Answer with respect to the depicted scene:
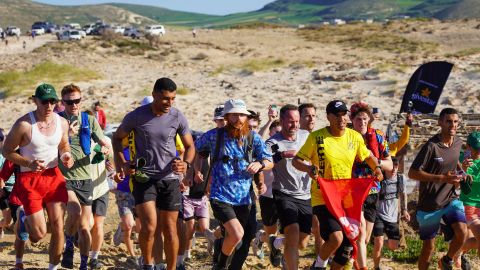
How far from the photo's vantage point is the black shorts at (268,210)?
328 inches

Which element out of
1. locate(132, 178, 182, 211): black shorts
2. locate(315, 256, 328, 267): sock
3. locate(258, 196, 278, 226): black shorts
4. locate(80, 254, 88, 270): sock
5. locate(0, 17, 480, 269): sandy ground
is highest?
locate(132, 178, 182, 211): black shorts

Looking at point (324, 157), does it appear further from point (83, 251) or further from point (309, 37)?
point (309, 37)

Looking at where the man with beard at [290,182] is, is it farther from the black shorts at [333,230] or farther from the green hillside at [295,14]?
the green hillside at [295,14]

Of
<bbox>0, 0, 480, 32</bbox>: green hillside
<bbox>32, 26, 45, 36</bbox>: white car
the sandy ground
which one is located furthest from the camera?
<bbox>0, 0, 480, 32</bbox>: green hillside

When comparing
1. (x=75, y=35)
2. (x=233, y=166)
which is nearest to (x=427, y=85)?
(x=233, y=166)

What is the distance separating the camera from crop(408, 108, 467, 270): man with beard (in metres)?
7.66

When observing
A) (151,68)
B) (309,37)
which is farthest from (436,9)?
(151,68)

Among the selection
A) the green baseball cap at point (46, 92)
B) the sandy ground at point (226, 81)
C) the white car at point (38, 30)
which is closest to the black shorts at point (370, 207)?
the sandy ground at point (226, 81)

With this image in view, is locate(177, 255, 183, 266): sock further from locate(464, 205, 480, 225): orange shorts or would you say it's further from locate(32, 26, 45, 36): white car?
locate(32, 26, 45, 36): white car

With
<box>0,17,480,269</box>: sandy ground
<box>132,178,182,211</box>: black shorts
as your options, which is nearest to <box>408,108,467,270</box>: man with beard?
<box>0,17,480,269</box>: sandy ground

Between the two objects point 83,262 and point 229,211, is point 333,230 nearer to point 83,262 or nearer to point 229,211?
point 229,211

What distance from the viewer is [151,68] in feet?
112

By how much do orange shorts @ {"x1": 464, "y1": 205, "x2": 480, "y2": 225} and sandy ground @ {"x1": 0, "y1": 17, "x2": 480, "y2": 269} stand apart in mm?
1376

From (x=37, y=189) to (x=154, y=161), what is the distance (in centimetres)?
105
